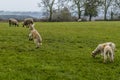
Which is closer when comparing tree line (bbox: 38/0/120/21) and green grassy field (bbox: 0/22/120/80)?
green grassy field (bbox: 0/22/120/80)

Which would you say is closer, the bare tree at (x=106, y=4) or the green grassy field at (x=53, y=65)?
the green grassy field at (x=53, y=65)

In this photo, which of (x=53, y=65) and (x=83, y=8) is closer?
(x=53, y=65)

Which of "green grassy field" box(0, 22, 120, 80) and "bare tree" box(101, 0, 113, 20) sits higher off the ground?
"bare tree" box(101, 0, 113, 20)

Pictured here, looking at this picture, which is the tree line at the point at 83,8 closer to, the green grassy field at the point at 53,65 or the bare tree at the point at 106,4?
the bare tree at the point at 106,4

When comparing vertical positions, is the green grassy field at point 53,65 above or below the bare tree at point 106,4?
below

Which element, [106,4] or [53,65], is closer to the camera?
[53,65]

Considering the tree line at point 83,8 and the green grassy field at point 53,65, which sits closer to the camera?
the green grassy field at point 53,65

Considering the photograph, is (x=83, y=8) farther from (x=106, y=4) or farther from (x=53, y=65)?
(x=53, y=65)

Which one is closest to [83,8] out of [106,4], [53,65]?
[106,4]

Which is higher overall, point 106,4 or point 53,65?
point 106,4

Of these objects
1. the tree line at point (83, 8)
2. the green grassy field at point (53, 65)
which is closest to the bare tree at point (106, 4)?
the tree line at point (83, 8)

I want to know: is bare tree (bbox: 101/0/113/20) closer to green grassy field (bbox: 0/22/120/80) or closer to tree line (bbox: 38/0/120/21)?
tree line (bbox: 38/0/120/21)

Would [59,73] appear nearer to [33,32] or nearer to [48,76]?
[48,76]

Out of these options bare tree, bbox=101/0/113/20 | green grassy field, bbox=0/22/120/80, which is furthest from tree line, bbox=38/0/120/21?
green grassy field, bbox=0/22/120/80
